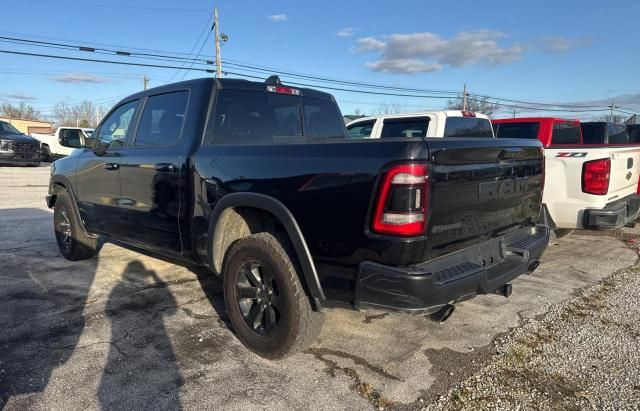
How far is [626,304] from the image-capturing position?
434 cm

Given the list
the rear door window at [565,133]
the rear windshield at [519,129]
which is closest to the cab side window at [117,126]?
the rear windshield at [519,129]

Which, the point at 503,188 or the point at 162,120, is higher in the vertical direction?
the point at 162,120

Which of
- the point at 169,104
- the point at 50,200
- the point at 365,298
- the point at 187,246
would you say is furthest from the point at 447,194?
the point at 50,200

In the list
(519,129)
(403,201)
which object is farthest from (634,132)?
(403,201)

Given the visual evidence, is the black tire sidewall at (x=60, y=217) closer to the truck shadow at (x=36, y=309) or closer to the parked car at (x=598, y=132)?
the truck shadow at (x=36, y=309)

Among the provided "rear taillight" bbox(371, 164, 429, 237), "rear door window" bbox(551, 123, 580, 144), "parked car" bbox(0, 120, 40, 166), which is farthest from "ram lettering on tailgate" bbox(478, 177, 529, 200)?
"parked car" bbox(0, 120, 40, 166)

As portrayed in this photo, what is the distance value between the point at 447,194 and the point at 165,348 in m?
2.29

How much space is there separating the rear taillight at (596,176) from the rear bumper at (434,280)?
9.27ft

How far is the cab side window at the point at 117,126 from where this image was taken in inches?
179

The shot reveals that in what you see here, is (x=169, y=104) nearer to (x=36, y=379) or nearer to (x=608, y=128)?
(x=36, y=379)

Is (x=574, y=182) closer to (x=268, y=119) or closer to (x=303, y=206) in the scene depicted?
(x=268, y=119)

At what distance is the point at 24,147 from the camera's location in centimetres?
1880

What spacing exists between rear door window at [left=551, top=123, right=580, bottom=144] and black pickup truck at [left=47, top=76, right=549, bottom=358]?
4899 millimetres

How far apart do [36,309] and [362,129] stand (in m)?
Answer: 5.79
